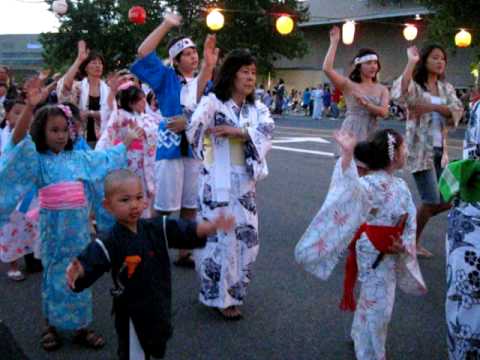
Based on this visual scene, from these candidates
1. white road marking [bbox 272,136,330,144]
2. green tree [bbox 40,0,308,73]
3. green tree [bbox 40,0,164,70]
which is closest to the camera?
white road marking [bbox 272,136,330,144]

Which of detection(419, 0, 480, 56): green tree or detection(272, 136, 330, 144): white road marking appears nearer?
detection(272, 136, 330, 144): white road marking

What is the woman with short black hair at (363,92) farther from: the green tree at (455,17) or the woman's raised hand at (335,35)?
the green tree at (455,17)

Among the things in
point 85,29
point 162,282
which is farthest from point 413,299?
point 85,29

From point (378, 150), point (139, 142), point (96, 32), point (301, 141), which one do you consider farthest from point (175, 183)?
point (96, 32)

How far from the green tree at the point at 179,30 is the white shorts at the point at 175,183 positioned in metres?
23.0

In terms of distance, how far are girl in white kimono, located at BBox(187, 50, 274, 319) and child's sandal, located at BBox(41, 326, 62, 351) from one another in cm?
101

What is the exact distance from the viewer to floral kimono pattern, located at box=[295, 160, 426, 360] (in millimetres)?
3281

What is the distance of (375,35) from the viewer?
118ft

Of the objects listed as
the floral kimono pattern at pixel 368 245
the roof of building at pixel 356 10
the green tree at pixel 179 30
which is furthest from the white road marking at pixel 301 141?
the roof of building at pixel 356 10

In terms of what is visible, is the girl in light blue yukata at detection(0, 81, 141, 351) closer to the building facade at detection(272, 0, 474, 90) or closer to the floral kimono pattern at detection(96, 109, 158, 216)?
the floral kimono pattern at detection(96, 109, 158, 216)

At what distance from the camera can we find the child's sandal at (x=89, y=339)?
364 centimetres

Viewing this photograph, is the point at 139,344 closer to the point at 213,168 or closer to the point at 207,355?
the point at 207,355

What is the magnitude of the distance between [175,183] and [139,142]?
68 cm

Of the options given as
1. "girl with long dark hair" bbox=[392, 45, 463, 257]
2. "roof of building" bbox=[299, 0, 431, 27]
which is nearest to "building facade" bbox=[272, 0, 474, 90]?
"roof of building" bbox=[299, 0, 431, 27]
